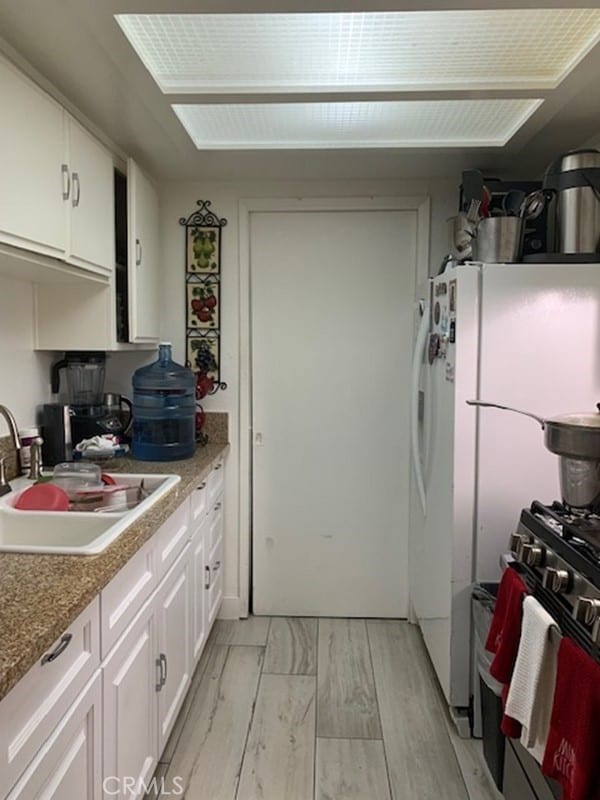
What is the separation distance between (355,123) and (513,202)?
2.25 ft

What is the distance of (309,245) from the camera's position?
116 inches

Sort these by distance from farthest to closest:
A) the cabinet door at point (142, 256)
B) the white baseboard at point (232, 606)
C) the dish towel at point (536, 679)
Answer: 1. the white baseboard at point (232, 606)
2. the cabinet door at point (142, 256)
3. the dish towel at point (536, 679)

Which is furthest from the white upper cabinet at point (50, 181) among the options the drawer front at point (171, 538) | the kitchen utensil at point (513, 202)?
the kitchen utensil at point (513, 202)

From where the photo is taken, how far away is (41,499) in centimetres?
174

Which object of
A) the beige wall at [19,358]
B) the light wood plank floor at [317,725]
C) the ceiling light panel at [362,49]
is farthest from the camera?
the beige wall at [19,358]

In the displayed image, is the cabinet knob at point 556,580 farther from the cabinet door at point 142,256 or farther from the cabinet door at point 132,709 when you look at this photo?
the cabinet door at point 142,256

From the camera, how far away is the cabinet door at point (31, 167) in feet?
5.02

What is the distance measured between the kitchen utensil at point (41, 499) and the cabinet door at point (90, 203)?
76 centimetres

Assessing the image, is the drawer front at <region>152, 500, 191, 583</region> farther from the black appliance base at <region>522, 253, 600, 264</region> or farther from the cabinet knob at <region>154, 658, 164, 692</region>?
the black appliance base at <region>522, 253, 600, 264</region>

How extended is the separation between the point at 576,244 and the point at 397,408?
120 cm

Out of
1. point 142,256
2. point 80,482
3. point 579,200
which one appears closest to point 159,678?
point 80,482

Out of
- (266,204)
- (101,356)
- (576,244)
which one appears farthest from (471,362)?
(101,356)

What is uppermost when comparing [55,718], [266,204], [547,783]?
[266,204]

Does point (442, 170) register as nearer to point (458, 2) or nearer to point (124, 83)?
point (458, 2)
